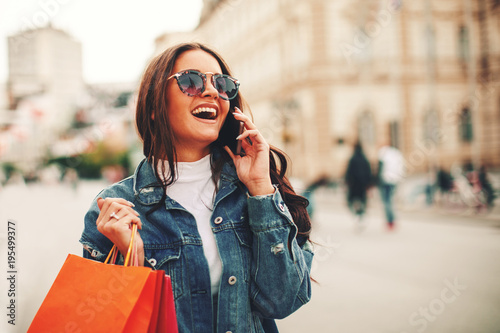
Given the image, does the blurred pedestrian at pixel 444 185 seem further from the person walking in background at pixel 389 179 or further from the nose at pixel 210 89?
the nose at pixel 210 89

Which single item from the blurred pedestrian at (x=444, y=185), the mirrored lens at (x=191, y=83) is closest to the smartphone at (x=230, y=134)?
the mirrored lens at (x=191, y=83)

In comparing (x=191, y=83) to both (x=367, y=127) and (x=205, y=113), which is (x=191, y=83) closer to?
(x=205, y=113)

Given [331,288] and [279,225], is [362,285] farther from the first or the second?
[279,225]

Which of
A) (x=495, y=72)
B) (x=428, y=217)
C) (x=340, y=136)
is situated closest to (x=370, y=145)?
(x=340, y=136)

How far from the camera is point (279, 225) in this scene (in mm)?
1505

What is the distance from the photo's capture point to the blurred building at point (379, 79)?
24.1 metres

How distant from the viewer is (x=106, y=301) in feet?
Answer: 3.89

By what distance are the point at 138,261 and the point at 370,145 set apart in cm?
2447

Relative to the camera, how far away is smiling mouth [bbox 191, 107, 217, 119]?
1.61 meters

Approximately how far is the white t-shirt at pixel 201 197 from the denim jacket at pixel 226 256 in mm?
40

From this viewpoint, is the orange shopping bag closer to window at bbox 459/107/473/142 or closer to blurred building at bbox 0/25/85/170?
blurred building at bbox 0/25/85/170

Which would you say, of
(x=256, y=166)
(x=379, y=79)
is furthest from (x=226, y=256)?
(x=379, y=79)

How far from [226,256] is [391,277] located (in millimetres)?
4827

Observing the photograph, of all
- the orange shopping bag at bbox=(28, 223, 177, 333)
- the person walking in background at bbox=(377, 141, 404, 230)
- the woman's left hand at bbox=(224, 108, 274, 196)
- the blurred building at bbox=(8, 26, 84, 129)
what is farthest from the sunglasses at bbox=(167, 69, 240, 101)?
the person walking in background at bbox=(377, 141, 404, 230)
